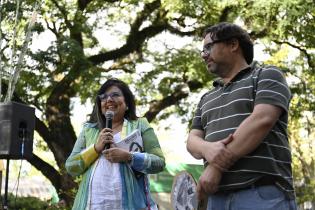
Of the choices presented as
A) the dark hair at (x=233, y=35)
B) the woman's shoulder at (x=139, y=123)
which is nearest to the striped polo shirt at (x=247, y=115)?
the dark hair at (x=233, y=35)

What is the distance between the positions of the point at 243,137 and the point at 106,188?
1193 millimetres

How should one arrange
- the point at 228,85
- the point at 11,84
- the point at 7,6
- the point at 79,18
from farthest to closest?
1. the point at 79,18
2. the point at 7,6
3. the point at 11,84
4. the point at 228,85

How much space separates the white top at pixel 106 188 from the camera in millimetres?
2809

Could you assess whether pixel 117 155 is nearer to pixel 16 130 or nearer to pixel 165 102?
pixel 16 130

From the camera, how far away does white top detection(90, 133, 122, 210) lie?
2.81 meters

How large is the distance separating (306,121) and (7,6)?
426 inches

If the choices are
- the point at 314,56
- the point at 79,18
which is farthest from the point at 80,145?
the point at 314,56

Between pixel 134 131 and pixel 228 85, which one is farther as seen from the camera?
pixel 134 131

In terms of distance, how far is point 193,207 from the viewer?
17.8 ft

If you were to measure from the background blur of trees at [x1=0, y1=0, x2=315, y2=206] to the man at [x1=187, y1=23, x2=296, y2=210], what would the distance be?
19.7 feet

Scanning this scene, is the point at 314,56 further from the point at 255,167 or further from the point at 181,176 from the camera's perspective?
the point at 255,167

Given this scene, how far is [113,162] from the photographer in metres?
2.89

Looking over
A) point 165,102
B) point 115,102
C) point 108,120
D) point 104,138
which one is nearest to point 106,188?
point 104,138

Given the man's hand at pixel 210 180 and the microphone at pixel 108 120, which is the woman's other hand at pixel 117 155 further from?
the man's hand at pixel 210 180
